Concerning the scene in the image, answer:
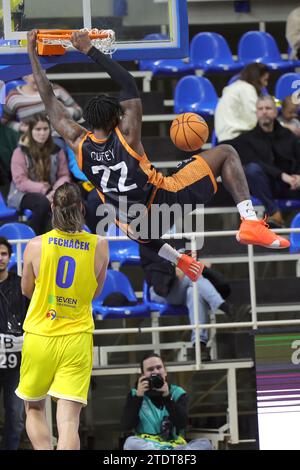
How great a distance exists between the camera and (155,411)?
10016mm

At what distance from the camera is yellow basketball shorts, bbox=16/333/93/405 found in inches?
290

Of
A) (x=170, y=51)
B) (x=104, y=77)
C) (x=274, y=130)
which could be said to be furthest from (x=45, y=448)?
(x=104, y=77)

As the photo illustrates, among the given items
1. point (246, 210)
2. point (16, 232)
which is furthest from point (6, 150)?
point (246, 210)

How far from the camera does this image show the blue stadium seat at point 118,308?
10.6m

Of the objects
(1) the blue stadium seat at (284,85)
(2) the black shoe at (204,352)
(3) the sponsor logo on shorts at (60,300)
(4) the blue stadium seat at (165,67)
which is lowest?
(2) the black shoe at (204,352)

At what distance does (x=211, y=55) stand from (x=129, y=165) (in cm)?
583

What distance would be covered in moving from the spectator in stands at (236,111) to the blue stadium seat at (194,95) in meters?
0.46

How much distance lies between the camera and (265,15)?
1409 centimetres

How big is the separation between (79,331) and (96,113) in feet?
4.70

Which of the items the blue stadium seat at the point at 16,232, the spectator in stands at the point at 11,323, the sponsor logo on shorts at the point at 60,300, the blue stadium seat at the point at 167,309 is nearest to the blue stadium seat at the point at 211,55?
the blue stadium seat at the point at 16,232

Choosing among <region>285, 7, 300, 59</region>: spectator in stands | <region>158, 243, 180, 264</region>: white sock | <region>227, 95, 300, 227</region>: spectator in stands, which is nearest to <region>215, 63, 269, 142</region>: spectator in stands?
<region>227, 95, 300, 227</region>: spectator in stands

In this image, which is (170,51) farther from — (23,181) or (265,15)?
(265,15)

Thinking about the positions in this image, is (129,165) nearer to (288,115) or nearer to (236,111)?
(236,111)

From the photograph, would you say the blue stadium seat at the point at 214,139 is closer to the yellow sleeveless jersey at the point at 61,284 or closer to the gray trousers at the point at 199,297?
the gray trousers at the point at 199,297
